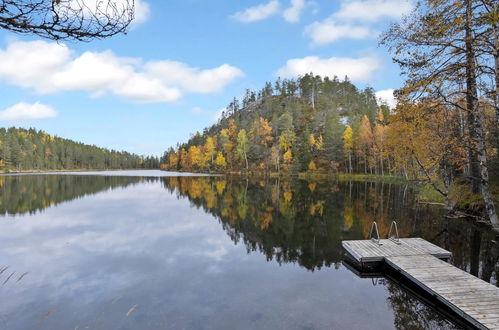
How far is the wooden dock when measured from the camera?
7723mm

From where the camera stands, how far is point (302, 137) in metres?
91.4

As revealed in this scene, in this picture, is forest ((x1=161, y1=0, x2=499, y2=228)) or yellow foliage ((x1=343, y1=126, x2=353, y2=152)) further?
yellow foliage ((x1=343, y1=126, x2=353, y2=152))

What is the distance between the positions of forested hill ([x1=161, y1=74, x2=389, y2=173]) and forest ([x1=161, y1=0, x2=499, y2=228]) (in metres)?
0.30

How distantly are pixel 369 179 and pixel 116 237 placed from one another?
55.9 meters

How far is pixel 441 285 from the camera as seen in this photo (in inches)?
368

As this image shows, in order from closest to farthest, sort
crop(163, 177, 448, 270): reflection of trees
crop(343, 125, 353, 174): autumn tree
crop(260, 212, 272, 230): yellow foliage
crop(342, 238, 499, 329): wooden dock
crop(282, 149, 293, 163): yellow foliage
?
crop(342, 238, 499, 329): wooden dock → crop(163, 177, 448, 270): reflection of trees → crop(260, 212, 272, 230): yellow foliage → crop(343, 125, 353, 174): autumn tree → crop(282, 149, 293, 163): yellow foliage

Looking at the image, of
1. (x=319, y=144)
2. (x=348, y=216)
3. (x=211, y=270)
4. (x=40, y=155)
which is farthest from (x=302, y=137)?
(x=40, y=155)

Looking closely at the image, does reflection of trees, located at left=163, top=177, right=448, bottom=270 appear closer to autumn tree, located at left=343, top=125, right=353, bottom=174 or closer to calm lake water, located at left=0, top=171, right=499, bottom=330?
calm lake water, located at left=0, top=171, right=499, bottom=330

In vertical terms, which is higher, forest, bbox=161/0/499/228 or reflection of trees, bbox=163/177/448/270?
forest, bbox=161/0/499/228

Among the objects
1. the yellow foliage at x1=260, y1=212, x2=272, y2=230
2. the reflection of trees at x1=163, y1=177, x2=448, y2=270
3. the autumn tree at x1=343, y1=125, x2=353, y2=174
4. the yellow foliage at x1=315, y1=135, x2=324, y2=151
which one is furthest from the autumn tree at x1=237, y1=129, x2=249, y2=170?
the yellow foliage at x1=260, y1=212, x2=272, y2=230

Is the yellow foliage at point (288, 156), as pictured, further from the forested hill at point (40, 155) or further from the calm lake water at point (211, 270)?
the forested hill at point (40, 155)

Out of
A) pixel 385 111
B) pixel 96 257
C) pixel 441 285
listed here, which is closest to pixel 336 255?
pixel 441 285

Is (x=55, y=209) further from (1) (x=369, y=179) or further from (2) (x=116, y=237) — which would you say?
(1) (x=369, y=179)

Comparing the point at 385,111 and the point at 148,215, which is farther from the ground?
the point at 385,111
